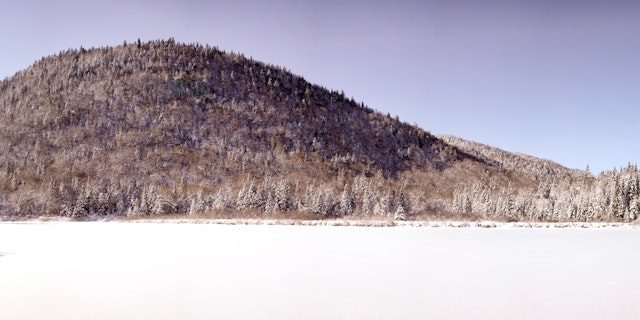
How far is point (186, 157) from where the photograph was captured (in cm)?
14638

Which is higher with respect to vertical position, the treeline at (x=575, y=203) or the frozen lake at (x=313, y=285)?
the treeline at (x=575, y=203)

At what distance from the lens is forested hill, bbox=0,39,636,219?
98312 mm

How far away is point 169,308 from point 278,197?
3470 inches

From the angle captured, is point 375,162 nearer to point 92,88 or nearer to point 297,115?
point 297,115

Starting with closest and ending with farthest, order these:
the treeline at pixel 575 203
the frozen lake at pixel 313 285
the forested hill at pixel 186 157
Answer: the frozen lake at pixel 313 285
the treeline at pixel 575 203
the forested hill at pixel 186 157

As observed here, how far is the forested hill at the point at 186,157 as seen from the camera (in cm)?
9831

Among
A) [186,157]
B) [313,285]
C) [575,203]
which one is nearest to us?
[313,285]

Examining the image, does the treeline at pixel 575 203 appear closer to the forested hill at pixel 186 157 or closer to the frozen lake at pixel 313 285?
the forested hill at pixel 186 157

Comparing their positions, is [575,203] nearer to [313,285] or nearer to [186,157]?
[313,285]

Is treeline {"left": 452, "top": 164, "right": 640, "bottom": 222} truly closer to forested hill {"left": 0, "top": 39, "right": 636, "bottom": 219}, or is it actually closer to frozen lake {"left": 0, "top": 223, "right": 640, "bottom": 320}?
forested hill {"left": 0, "top": 39, "right": 636, "bottom": 219}

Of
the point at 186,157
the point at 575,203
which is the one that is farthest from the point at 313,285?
the point at 186,157

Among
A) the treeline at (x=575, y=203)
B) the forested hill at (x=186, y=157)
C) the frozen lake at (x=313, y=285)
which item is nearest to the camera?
the frozen lake at (x=313, y=285)

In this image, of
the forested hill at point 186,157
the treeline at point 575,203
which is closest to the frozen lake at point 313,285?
the forested hill at point 186,157

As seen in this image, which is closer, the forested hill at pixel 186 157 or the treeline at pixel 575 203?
the treeline at pixel 575 203
